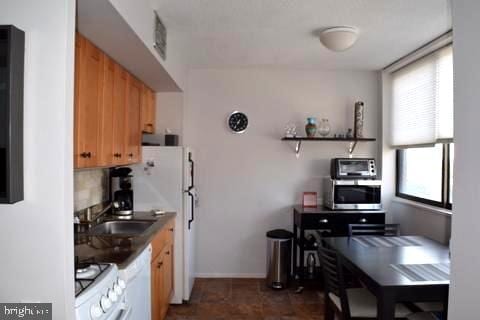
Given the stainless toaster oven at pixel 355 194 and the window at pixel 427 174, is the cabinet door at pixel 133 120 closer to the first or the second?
the stainless toaster oven at pixel 355 194

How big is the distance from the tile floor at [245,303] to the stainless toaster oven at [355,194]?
980 millimetres

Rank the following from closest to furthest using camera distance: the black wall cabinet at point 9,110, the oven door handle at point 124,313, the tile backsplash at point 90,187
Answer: the black wall cabinet at point 9,110, the oven door handle at point 124,313, the tile backsplash at point 90,187

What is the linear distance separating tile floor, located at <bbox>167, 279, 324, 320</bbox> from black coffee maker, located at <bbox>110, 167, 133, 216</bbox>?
1.06 m

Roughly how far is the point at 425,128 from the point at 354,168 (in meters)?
0.79

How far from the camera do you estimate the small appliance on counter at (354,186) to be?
11.7 feet

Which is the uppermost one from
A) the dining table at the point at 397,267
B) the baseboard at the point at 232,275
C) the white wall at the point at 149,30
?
the white wall at the point at 149,30

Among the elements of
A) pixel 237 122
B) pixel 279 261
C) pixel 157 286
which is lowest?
pixel 279 261

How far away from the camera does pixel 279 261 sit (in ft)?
11.8

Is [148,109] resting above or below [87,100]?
above

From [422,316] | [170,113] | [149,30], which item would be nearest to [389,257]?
[422,316]

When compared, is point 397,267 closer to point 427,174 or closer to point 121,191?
point 427,174

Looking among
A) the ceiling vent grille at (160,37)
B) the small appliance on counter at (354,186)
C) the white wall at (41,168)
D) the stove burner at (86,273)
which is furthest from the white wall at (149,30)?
the small appliance on counter at (354,186)

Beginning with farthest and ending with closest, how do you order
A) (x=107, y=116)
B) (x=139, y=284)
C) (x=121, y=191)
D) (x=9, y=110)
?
(x=121, y=191), (x=107, y=116), (x=139, y=284), (x=9, y=110)

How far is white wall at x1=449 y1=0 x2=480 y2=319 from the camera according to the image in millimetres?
807
